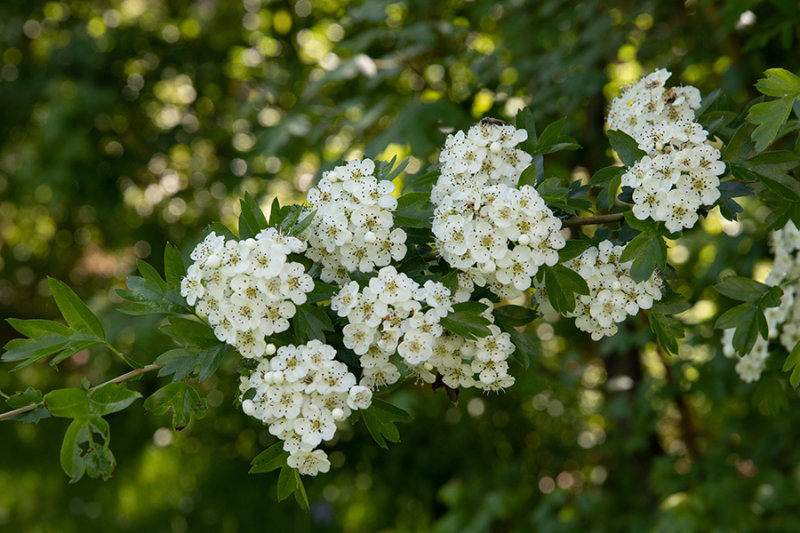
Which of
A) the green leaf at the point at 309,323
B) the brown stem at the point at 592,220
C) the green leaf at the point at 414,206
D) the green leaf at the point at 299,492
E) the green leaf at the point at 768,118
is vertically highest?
the green leaf at the point at 768,118

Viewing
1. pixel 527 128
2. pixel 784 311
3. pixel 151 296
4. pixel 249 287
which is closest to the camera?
pixel 249 287

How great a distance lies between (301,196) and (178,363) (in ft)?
8.61

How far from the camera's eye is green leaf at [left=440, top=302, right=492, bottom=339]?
1137mm

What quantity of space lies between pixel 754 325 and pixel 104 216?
135 inches

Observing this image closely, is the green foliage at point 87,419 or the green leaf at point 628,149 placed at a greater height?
the green leaf at point 628,149

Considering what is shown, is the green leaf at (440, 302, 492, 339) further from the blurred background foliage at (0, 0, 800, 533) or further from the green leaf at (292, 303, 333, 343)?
the blurred background foliage at (0, 0, 800, 533)

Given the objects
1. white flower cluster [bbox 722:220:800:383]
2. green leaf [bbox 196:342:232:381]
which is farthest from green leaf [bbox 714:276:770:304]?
green leaf [bbox 196:342:232:381]

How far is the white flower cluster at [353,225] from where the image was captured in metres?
1.18

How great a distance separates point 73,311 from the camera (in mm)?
1201

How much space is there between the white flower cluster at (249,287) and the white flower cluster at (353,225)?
0.07 metres

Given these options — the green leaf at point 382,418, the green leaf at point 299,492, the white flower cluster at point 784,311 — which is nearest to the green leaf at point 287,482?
the green leaf at point 299,492

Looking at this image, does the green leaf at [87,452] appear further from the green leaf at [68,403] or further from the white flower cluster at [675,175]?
the white flower cluster at [675,175]

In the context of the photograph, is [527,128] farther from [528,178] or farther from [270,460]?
[270,460]

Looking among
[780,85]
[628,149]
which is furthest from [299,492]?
[780,85]
